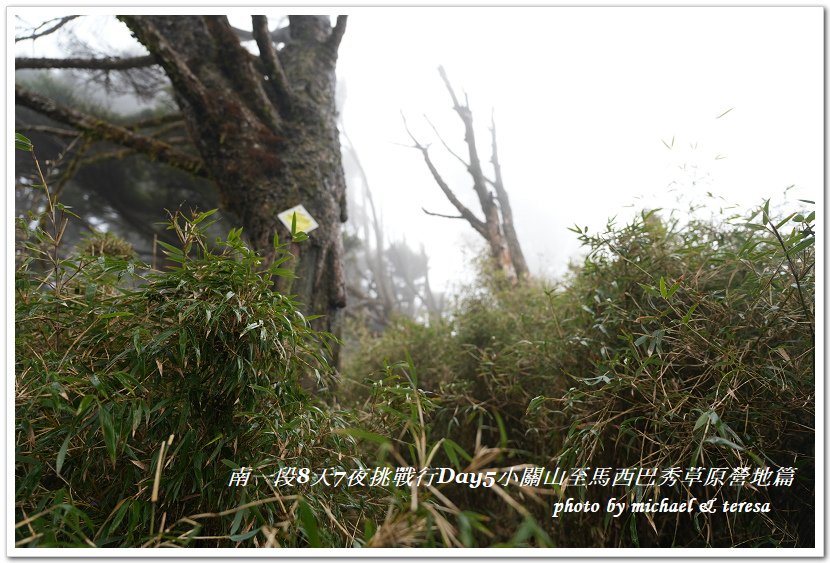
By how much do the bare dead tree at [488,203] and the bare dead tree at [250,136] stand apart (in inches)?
46.9

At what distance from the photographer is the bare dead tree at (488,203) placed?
297cm

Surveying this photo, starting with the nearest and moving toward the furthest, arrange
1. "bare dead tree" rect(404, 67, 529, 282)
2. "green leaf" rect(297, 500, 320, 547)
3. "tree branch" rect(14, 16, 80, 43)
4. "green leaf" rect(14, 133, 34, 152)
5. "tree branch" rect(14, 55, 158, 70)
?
"green leaf" rect(297, 500, 320, 547) → "green leaf" rect(14, 133, 34, 152) → "tree branch" rect(14, 16, 80, 43) → "tree branch" rect(14, 55, 158, 70) → "bare dead tree" rect(404, 67, 529, 282)

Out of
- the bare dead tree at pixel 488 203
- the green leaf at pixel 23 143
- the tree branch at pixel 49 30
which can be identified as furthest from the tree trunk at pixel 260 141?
the bare dead tree at pixel 488 203

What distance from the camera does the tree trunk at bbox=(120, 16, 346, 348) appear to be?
5.52ft

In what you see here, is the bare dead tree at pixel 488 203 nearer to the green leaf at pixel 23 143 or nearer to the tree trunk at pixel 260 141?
the tree trunk at pixel 260 141

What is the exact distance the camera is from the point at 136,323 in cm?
73

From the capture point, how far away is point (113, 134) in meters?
1.80

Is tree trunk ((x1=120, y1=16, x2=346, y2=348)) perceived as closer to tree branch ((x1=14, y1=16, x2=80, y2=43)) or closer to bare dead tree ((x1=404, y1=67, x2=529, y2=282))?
tree branch ((x1=14, y1=16, x2=80, y2=43))

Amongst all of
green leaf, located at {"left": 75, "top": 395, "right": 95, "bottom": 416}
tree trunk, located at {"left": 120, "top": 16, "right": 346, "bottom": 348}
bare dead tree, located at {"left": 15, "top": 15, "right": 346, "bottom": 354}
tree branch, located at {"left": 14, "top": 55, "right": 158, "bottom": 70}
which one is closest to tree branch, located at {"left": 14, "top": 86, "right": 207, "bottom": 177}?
bare dead tree, located at {"left": 15, "top": 15, "right": 346, "bottom": 354}

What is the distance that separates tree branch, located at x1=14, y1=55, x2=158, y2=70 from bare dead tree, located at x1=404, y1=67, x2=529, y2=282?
1557 millimetres

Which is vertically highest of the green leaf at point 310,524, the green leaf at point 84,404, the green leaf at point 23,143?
the green leaf at point 23,143

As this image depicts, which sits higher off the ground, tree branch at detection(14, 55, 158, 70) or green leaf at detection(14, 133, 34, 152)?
tree branch at detection(14, 55, 158, 70)

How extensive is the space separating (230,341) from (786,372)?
3.15 feet

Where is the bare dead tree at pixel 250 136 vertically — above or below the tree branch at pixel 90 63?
below
